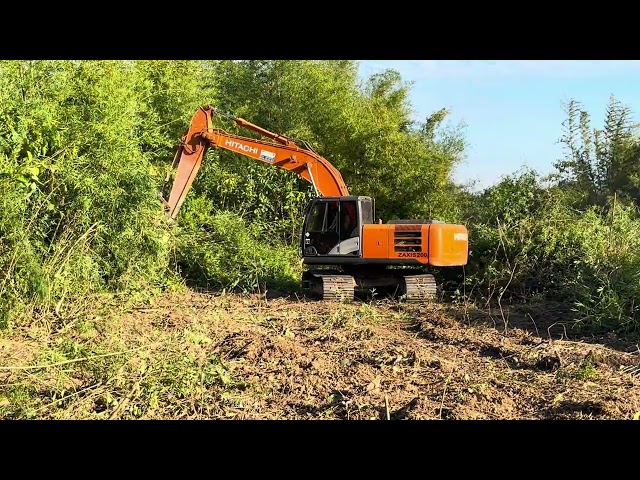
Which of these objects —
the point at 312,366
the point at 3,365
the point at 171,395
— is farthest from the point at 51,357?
the point at 312,366

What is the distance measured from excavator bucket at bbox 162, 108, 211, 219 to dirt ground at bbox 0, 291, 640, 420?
248 centimetres

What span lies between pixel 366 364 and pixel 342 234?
4751 mm

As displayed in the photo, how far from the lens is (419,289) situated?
10234 mm

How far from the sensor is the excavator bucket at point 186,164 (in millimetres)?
10602

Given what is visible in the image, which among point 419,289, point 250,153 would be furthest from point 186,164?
point 419,289

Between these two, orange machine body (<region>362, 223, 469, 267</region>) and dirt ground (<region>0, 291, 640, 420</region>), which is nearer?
dirt ground (<region>0, 291, 640, 420</region>)

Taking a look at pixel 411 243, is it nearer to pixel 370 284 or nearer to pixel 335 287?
pixel 370 284

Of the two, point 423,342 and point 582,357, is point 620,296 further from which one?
point 423,342

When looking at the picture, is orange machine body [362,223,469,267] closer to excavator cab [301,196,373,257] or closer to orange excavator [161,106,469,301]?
orange excavator [161,106,469,301]

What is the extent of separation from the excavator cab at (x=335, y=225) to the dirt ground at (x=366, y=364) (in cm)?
179

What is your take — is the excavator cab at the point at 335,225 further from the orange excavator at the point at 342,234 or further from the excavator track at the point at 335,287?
the excavator track at the point at 335,287

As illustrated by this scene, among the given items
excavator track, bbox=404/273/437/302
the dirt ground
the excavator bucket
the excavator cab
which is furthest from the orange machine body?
the excavator bucket

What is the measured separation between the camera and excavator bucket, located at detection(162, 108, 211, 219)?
10602mm

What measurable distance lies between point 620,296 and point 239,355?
16.4 ft
